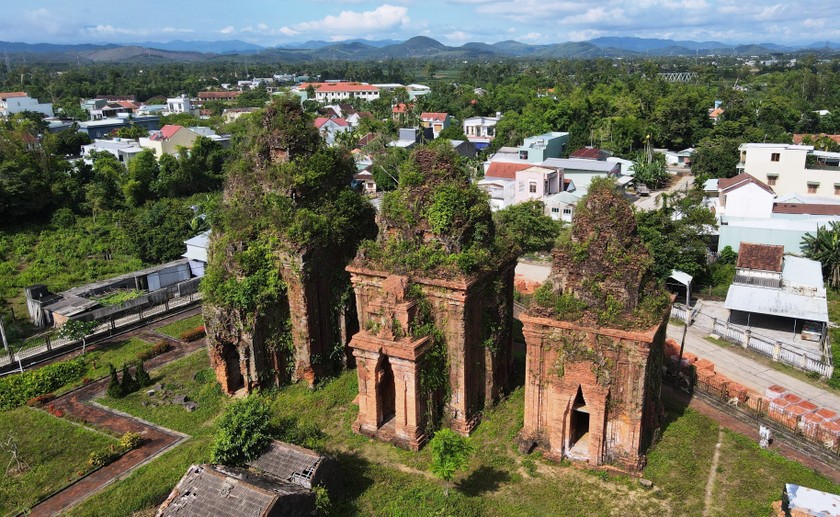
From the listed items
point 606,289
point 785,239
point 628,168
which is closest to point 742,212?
point 785,239

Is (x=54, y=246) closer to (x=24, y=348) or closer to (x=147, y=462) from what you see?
(x=24, y=348)

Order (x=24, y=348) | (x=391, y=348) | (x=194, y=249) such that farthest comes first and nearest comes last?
(x=194, y=249), (x=24, y=348), (x=391, y=348)

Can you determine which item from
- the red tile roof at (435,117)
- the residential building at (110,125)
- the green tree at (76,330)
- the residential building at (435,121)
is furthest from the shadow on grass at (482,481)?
the red tile roof at (435,117)

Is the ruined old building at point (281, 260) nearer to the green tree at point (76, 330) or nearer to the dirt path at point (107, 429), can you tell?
→ the dirt path at point (107, 429)

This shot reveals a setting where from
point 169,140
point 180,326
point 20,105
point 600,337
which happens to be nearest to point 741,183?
point 600,337

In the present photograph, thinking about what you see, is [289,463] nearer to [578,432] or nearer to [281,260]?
A: [281,260]

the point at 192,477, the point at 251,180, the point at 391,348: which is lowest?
the point at 192,477

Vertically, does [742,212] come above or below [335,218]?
below
